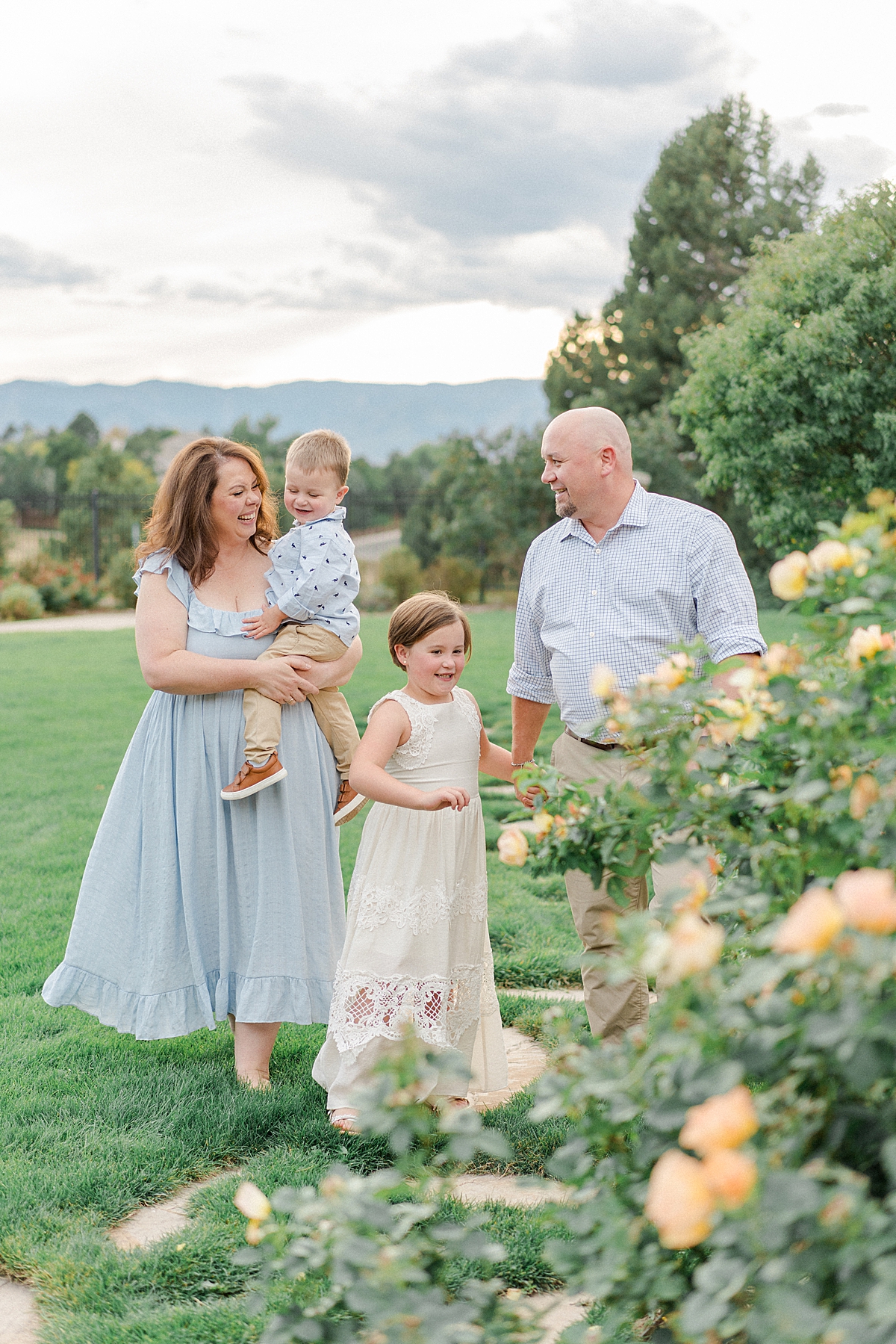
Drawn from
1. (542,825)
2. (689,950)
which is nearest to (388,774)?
(542,825)

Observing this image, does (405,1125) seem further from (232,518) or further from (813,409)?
(813,409)

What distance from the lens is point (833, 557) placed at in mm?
1454

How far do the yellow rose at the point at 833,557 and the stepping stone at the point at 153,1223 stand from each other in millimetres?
2126

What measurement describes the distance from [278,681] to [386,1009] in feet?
3.29

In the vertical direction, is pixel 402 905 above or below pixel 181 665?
below

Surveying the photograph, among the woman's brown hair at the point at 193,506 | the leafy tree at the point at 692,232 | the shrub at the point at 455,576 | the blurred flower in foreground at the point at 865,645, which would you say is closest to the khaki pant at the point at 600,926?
the woman's brown hair at the point at 193,506

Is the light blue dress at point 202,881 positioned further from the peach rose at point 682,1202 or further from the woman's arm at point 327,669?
the peach rose at point 682,1202

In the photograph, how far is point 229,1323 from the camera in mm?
2227

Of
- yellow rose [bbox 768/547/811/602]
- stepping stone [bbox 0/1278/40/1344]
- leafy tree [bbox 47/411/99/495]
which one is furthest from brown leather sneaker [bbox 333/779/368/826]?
leafy tree [bbox 47/411/99/495]

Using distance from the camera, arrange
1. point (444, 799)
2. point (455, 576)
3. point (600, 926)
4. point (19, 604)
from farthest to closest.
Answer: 1. point (455, 576)
2. point (19, 604)
3. point (600, 926)
4. point (444, 799)

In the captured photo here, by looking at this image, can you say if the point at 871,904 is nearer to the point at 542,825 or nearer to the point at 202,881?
the point at 542,825

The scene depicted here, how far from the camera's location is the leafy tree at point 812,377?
12.2m

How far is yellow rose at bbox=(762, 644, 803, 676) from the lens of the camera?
1579 mm

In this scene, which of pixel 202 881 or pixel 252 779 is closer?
pixel 252 779
